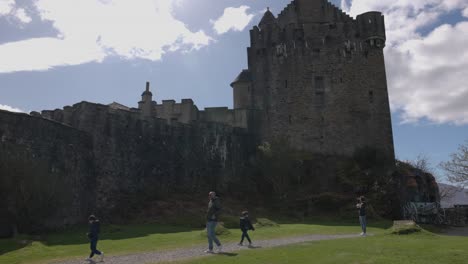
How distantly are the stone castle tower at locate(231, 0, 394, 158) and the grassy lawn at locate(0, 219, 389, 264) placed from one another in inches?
747

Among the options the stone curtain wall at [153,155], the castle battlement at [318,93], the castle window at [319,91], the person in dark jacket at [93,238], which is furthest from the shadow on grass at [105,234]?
the castle window at [319,91]

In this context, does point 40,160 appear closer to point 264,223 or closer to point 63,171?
point 63,171

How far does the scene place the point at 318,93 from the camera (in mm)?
42094

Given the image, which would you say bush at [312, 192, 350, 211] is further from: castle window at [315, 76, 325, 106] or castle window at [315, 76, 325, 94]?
castle window at [315, 76, 325, 94]

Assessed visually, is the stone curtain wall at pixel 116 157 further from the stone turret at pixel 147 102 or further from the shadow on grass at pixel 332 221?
the stone turret at pixel 147 102

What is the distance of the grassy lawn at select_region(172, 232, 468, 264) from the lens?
486 inches

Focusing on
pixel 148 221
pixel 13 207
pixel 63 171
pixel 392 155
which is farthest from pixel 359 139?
pixel 13 207

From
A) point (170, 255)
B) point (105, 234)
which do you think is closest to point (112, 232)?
point (105, 234)

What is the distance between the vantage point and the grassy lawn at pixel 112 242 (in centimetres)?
1571

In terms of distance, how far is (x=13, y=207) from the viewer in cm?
2019

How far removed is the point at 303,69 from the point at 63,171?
2560 centimetres

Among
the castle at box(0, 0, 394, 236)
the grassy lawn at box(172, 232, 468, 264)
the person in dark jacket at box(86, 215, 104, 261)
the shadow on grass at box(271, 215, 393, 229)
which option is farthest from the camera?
the shadow on grass at box(271, 215, 393, 229)

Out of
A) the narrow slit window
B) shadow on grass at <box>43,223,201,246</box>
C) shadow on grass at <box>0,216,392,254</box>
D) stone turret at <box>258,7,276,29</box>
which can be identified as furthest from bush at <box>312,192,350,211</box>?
stone turret at <box>258,7,276,29</box>

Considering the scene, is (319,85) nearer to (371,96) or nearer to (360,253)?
(371,96)
